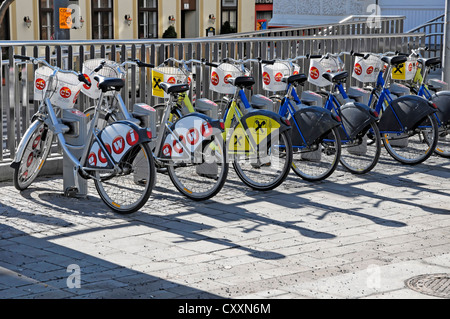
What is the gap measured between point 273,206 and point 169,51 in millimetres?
2590

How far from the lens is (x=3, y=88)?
9.21 m

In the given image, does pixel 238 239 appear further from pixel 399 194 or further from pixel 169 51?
pixel 169 51

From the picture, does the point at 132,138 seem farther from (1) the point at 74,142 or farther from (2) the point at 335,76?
(2) the point at 335,76

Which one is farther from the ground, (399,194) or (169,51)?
(169,51)

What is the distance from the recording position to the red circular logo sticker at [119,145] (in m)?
7.50

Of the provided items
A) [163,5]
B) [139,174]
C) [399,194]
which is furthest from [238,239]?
[163,5]

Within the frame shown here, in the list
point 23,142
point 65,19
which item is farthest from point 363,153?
point 65,19

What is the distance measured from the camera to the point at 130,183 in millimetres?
7773

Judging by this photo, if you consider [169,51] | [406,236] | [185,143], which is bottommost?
[406,236]

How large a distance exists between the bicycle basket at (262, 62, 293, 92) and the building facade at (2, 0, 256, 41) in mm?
21041

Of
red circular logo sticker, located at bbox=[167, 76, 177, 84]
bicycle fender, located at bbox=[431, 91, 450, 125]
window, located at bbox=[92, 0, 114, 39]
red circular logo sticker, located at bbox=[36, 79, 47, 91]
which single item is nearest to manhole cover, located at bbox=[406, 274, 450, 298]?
red circular logo sticker, located at bbox=[167, 76, 177, 84]

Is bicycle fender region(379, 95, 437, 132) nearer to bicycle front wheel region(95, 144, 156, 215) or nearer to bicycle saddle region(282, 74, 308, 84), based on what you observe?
bicycle saddle region(282, 74, 308, 84)

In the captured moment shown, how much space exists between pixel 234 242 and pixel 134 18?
32327 mm

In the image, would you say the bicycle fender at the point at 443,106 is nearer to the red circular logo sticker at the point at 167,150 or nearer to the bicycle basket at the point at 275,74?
the bicycle basket at the point at 275,74
